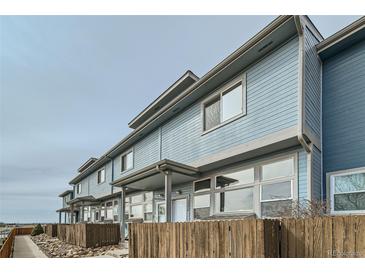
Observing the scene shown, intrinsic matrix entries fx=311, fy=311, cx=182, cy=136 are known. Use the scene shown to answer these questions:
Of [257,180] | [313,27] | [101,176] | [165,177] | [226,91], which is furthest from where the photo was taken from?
[101,176]

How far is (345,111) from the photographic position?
8086 mm

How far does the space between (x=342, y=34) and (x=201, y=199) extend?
6.89 metres

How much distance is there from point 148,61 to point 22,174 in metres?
18.1

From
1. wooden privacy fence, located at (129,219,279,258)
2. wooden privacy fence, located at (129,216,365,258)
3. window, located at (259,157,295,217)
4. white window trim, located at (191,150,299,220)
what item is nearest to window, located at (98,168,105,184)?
white window trim, located at (191,150,299,220)

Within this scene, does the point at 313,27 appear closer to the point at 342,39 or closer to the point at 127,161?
the point at 342,39

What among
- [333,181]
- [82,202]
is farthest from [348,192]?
[82,202]

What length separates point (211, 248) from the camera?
6645 millimetres

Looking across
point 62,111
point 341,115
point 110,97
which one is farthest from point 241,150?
point 62,111

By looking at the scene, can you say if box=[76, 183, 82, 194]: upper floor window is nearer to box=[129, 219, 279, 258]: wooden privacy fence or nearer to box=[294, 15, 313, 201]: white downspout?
box=[129, 219, 279, 258]: wooden privacy fence

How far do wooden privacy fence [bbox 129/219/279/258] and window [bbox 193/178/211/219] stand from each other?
11.1 feet

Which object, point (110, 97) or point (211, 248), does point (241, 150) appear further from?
point (110, 97)

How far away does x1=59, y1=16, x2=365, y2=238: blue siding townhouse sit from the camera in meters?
7.62

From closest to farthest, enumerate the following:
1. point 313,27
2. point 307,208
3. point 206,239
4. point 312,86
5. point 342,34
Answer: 1. point 206,239
2. point 307,208
3. point 342,34
4. point 312,86
5. point 313,27

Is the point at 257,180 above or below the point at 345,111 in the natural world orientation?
below
